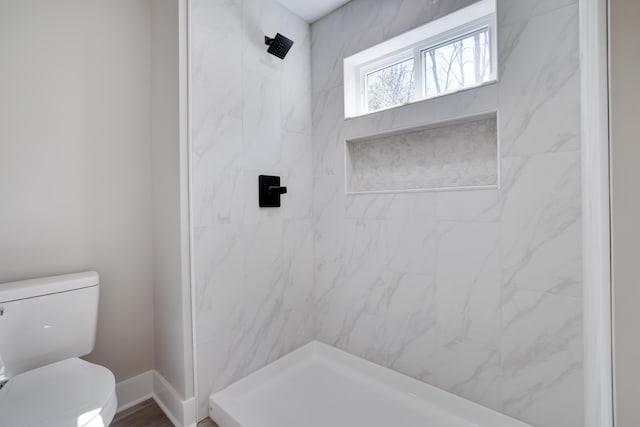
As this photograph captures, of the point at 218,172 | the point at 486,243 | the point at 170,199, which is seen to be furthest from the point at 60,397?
the point at 486,243

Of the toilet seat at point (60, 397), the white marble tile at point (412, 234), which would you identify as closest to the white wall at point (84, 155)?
the toilet seat at point (60, 397)

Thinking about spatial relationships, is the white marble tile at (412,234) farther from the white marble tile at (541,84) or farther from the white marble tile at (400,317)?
the white marble tile at (541,84)

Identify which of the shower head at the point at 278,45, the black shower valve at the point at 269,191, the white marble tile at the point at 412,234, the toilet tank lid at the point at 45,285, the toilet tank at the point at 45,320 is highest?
the shower head at the point at 278,45

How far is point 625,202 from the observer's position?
0.50 meters

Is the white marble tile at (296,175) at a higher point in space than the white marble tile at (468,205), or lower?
higher

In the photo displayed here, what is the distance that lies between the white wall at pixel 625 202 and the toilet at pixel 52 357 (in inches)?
55.1

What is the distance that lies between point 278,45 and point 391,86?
751 millimetres

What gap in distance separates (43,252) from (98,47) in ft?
3.49

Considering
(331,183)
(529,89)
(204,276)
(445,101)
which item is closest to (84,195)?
(204,276)

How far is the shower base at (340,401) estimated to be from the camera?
139 cm

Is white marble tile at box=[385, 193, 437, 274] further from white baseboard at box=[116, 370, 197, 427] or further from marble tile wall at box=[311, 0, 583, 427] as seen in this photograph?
white baseboard at box=[116, 370, 197, 427]

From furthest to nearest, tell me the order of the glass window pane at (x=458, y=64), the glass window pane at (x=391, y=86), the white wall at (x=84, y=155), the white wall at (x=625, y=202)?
the glass window pane at (x=391, y=86) < the glass window pane at (x=458, y=64) < the white wall at (x=84, y=155) < the white wall at (x=625, y=202)

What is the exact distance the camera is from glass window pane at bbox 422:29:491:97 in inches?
59.8

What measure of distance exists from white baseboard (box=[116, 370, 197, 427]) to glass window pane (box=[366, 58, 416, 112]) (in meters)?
2.03
